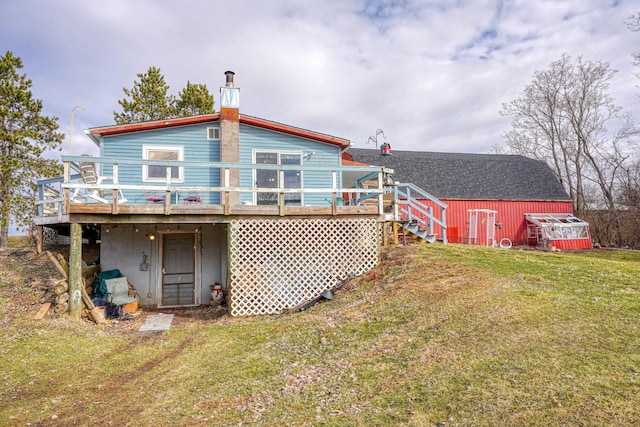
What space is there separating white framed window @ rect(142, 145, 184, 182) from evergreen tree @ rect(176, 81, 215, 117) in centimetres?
1563

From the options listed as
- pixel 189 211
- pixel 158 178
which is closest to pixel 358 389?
pixel 189 211

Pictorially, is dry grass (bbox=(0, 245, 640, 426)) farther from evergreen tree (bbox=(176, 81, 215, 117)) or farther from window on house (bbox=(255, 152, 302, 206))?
evergreen tree (bbox=(176, 81, 215, 117))

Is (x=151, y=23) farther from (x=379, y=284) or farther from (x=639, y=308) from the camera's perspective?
(x=639, y=308)

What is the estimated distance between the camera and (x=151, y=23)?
12078 mm

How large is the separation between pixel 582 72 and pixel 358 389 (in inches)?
1352

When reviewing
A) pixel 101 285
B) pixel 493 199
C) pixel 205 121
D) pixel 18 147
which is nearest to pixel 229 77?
pixel 205 121

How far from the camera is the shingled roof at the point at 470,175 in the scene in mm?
21016

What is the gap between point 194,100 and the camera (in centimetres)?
2619

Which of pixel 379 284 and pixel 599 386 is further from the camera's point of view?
pixel 379 284

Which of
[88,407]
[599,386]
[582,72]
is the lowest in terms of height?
[88,407]

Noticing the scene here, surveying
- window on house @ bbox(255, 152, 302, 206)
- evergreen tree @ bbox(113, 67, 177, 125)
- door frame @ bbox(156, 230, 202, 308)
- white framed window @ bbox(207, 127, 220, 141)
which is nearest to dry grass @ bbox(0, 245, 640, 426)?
door frame @ bbox(156, 230, 202, 308)

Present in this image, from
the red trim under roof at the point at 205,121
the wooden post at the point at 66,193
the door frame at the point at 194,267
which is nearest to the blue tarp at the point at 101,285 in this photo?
the door frame at the point at 194,267

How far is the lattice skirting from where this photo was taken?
9.22 metres

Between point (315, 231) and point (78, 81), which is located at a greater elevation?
point (78, 81)
